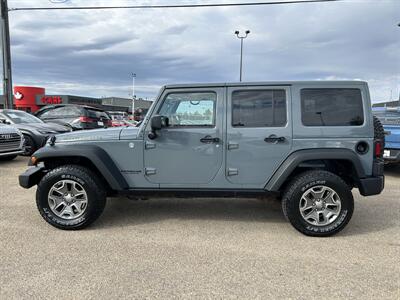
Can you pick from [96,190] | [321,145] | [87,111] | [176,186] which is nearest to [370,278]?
[321,145]

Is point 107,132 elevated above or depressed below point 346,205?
above

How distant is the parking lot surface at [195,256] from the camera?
2.59m

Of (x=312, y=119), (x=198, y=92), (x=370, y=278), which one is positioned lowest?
(x=370, y=278)

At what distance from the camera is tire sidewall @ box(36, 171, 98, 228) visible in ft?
12.4

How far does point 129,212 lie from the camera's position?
15.0 ft

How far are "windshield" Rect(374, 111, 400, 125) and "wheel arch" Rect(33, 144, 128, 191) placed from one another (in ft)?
21.8

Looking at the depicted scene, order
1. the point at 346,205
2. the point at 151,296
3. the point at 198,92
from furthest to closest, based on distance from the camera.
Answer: the point at 198,92 → the point at 346,205 → the point at 151,296

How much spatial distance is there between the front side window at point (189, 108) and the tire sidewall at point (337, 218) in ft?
4.53

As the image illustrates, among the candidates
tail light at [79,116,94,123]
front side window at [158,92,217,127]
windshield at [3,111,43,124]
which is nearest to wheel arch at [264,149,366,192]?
front side window at [158,92,217,127]

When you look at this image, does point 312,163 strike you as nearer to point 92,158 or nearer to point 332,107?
point 332,107

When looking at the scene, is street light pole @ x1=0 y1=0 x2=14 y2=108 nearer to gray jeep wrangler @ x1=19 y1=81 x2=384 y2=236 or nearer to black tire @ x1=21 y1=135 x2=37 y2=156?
black tire @ x1=21 y1=135 x2=37 y2=156

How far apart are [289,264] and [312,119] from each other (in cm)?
170

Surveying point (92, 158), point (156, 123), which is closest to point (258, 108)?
point (156, 123)

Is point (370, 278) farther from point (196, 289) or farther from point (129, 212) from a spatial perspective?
point (129, 212)
